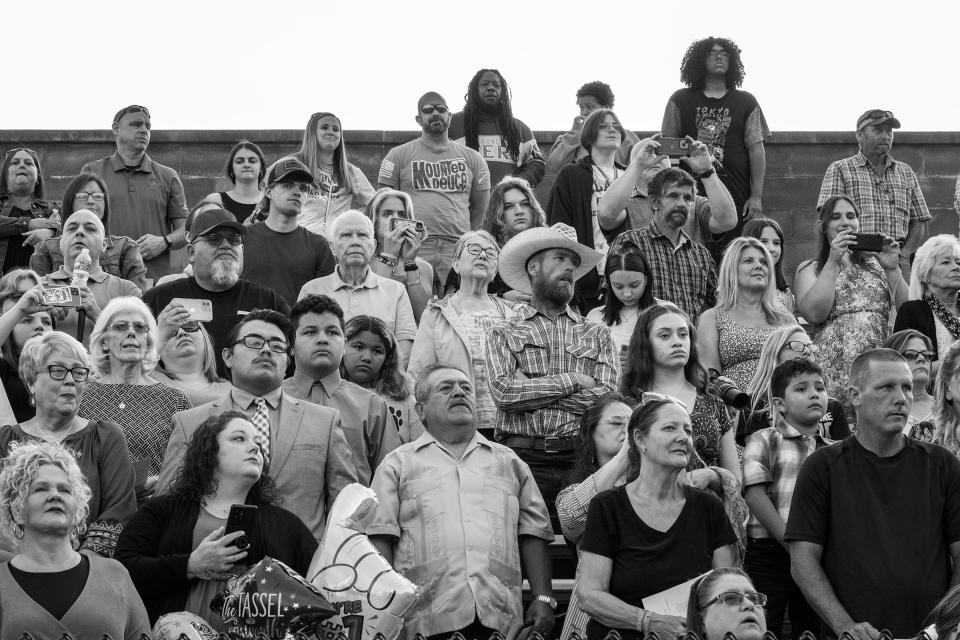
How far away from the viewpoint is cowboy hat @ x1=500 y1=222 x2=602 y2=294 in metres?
8.47

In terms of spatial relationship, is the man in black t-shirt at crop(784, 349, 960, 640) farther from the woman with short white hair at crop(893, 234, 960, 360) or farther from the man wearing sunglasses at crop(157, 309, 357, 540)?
the woman with short white hair at crop(893, 234, 960, 360)

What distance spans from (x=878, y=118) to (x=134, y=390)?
6123 millimetres

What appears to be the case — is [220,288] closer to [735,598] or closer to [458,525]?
[458,525]

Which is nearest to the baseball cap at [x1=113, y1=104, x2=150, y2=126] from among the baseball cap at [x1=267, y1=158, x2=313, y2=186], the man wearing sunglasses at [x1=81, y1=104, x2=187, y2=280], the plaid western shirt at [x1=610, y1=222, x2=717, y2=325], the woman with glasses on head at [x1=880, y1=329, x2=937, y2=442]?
the man wearing sunglasses at [x1=81, y1=104, x2=187, y2=280]

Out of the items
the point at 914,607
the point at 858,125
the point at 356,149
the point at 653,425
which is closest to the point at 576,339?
the point at 653,425

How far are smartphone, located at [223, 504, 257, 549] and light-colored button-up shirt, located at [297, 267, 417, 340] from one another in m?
2.95

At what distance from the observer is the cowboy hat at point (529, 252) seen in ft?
27.8

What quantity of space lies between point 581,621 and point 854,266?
13.5 feet

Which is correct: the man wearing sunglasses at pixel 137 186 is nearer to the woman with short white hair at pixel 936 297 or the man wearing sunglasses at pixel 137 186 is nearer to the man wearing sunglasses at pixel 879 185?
the man wearing sunglasses at pixel 879 185

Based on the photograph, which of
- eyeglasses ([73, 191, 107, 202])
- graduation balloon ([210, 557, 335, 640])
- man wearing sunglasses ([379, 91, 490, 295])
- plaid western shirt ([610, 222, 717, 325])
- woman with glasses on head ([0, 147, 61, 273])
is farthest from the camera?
man wearing sunglasses ([379, 91, 490, 295])

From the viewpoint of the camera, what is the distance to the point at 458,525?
Result: 6637 mm

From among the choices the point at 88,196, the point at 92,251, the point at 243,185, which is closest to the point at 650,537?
the point at 92,251

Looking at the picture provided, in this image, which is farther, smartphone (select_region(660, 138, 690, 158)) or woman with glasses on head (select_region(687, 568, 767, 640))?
smartphone (select_region(660, 138, 690, 158))

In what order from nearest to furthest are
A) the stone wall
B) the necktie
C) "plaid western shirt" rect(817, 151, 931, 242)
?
the necktie
"plaid western shirt" rect(817, 151, 931, 242)
the stone wall
